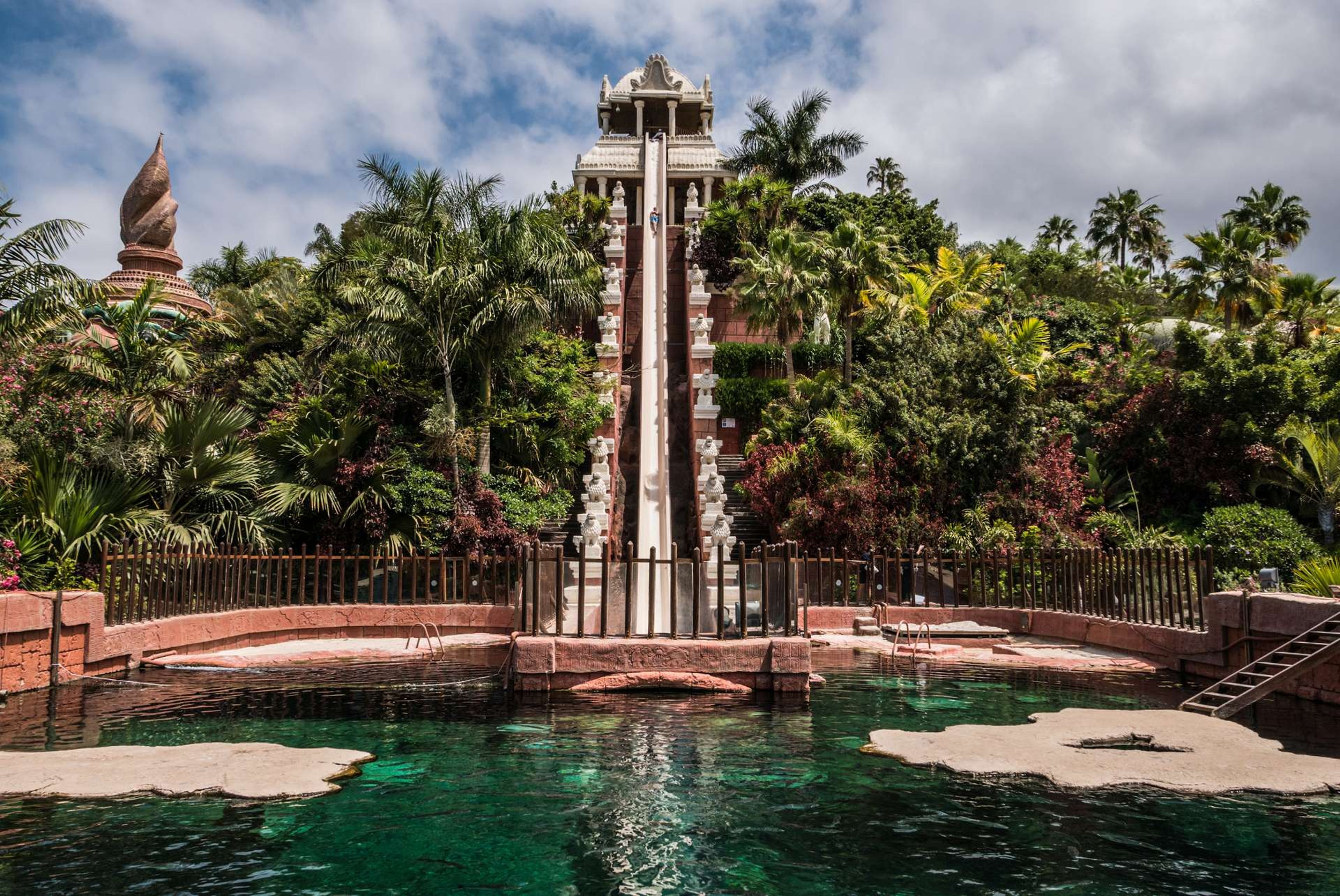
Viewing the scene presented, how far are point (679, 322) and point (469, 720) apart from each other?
28.5 metres

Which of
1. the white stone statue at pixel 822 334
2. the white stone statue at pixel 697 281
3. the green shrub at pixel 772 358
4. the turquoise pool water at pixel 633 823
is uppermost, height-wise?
the white stone statue at pixel 697 281

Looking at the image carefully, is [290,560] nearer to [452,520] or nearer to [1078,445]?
[452,520]

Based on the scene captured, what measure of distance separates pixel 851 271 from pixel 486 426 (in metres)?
11.6

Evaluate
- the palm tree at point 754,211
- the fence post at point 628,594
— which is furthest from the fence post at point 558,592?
the palm tree at point 754,211

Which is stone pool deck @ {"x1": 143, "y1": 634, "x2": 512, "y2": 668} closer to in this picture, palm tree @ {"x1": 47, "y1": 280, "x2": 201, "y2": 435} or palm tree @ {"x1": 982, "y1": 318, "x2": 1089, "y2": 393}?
palm tree @ {"x1": 47, "y1": 280, "x2": 201, "y2": 435}

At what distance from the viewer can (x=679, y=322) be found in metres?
37.8

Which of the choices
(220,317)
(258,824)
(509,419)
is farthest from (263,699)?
(220,317)

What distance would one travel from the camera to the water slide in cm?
1419

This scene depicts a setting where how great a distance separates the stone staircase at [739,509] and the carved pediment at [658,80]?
40.6m

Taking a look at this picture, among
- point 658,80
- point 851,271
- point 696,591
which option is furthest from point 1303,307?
point 658,80

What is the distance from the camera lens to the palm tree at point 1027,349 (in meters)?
23.8

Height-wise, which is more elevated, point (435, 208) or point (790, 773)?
point (435, 208)

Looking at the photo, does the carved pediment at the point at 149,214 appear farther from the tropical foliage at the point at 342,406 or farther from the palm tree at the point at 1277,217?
the palm tree at the point at 1277,217

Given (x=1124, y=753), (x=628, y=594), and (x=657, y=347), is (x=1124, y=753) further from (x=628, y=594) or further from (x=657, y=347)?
(x=657, y=347)
